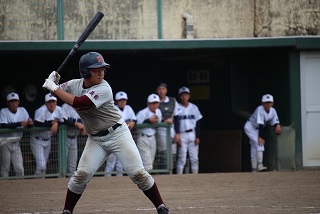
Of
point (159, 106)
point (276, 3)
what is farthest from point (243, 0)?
point (159, 106)

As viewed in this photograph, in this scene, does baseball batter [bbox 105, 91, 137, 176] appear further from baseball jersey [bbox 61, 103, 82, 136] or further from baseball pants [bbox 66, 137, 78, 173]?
baseball jersey [bbox 61, 103, 82, 136]

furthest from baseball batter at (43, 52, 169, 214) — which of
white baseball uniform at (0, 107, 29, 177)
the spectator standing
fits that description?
the spectator standing

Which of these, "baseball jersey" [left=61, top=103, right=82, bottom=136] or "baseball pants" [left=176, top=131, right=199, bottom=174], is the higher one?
"baseball jersey" [left=61, top=103, right=82, bottom=136]

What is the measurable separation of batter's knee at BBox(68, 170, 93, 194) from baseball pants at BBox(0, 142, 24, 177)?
6.09 metres

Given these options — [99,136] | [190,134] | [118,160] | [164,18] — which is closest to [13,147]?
[118,160]

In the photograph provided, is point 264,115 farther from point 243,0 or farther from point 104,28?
point 104,28

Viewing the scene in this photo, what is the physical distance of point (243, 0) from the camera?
1645cm

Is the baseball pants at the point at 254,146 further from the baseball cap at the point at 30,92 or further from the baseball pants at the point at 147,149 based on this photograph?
the baseball cap at the point at 30,92

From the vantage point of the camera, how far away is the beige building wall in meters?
15.7

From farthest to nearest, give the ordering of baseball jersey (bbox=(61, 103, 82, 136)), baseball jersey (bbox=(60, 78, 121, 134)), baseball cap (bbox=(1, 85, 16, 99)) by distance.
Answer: baseball cap (bbox=(1, 85, 16, 99))
baseball jersey (bbox=(61, 103, 82, 136))
baseball jersey (bbox=(60, 78, 121, 134))

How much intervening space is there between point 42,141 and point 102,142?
20.8 feet

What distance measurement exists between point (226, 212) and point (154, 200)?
106 centimetres

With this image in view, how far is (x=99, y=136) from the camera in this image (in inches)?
343

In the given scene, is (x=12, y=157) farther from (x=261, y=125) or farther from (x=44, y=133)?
(x=261, y=125)
